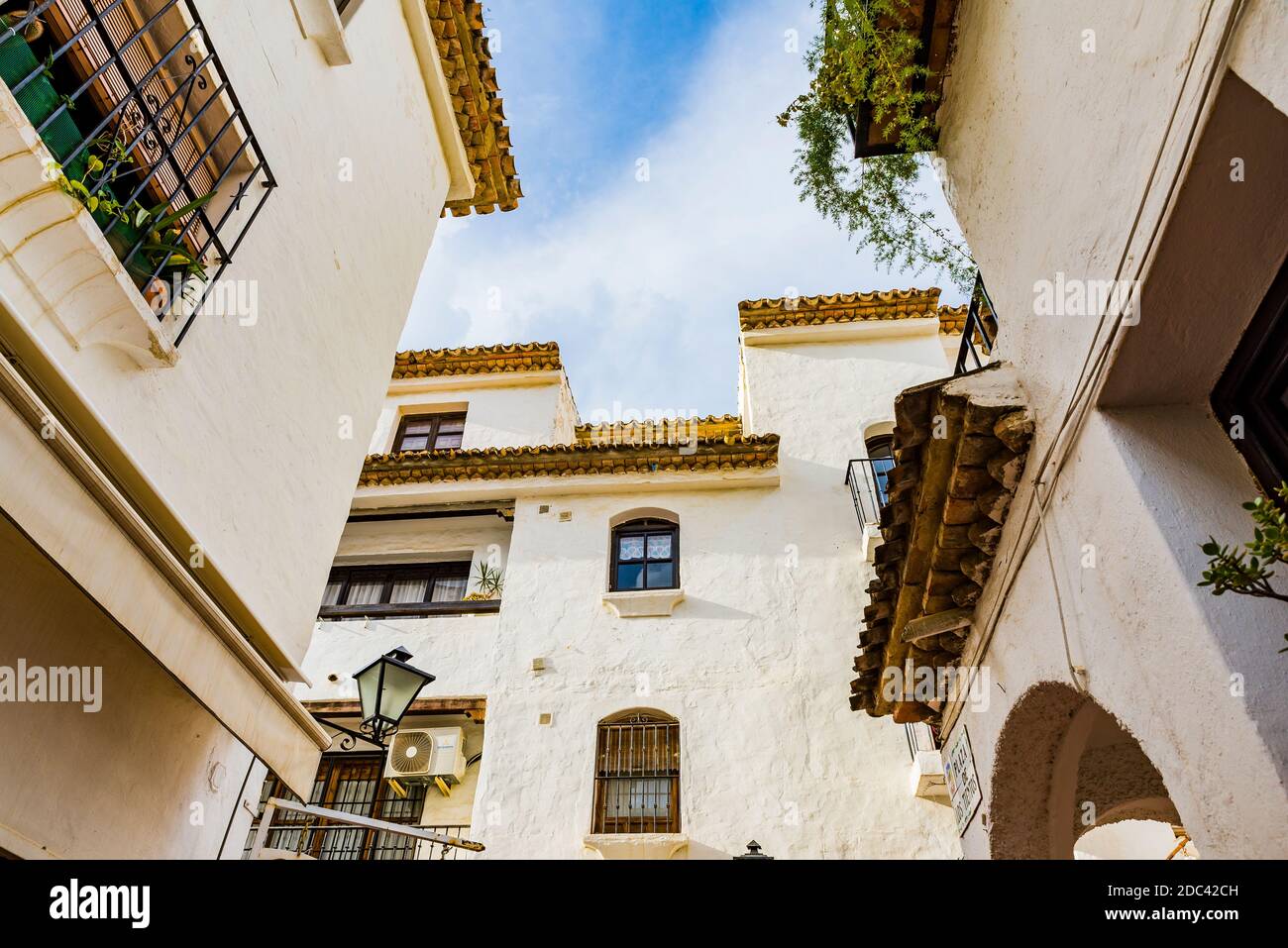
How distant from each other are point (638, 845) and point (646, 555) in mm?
4164

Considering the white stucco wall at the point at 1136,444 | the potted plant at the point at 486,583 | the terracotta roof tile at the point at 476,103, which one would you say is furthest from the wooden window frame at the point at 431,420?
the white stucco wall at the point at 1136,444

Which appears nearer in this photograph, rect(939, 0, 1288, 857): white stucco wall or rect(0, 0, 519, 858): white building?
rect(939, 0, 1288, 857): white stucco wall

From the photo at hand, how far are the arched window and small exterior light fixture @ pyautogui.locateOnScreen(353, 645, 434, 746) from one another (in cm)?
410

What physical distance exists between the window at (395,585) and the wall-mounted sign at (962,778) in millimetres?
7344

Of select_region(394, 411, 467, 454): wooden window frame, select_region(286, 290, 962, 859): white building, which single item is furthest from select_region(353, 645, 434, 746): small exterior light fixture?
select_region(394, 411, 467, 454): wooden window frame

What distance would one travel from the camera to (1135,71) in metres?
3.28

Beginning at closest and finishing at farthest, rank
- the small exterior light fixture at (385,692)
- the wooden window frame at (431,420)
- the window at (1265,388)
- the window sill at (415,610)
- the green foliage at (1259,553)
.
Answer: the green foliage at (1259,553) < the window at (1265,388) < the small exterior light fixture at (385,692) < the window sill at (415,610) < the wooden window frame at (431,420)

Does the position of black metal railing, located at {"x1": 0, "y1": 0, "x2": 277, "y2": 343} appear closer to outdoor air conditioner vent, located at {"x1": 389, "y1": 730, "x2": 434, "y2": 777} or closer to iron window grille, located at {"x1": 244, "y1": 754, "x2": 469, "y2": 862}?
iron window grille, located at {"x1": 244, "y1": 754, "x2": 469, "y2": 862}

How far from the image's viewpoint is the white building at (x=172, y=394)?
3434mm

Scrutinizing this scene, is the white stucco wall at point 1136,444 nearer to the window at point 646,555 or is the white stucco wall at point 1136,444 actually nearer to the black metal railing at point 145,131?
the black metal railing at point 145,131

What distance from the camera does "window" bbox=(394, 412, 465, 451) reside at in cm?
1523

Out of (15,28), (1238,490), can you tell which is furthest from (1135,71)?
(15,28)
